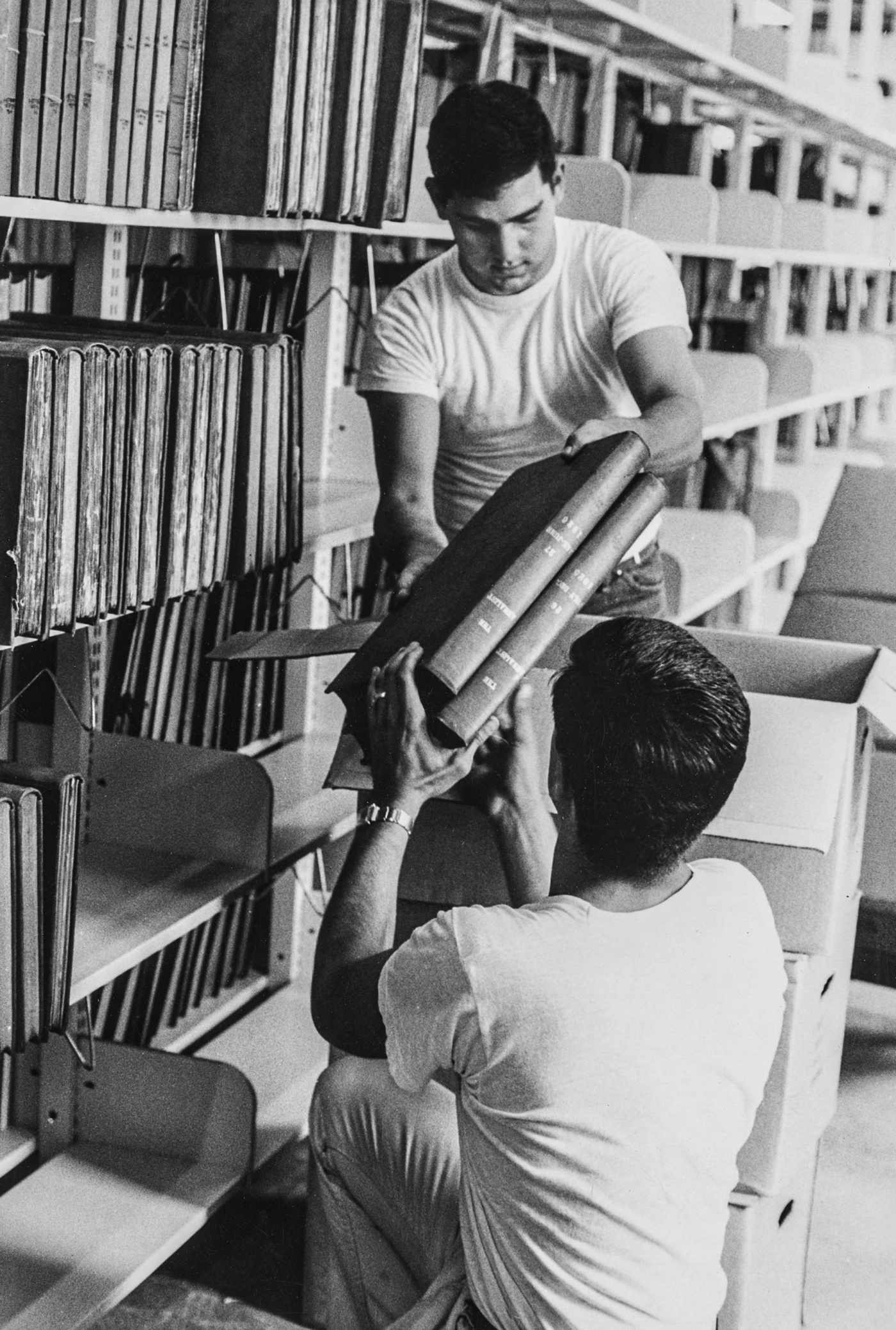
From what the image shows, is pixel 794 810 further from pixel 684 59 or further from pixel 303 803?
pixel 684 59

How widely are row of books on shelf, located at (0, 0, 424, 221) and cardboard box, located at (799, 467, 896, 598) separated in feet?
4.13

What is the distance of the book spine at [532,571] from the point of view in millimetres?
1556

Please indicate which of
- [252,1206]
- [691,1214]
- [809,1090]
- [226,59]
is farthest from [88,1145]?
[226,59]

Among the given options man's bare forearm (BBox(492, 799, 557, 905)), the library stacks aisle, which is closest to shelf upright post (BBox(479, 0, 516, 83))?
the library stacks aisle

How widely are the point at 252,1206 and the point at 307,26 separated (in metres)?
1.62

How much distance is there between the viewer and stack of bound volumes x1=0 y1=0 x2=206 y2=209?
1.56 meters

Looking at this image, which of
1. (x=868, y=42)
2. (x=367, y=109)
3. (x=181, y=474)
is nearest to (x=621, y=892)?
(x=181, y=474)

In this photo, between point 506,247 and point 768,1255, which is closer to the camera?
point 768,1255

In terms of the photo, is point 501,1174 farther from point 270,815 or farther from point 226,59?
point 226,59

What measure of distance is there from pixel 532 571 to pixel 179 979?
1224mm

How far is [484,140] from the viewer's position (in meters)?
2.01

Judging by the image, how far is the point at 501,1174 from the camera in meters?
1.28

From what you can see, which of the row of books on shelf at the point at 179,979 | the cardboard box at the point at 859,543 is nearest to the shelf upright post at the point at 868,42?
the cardboard box at the point at 859,543

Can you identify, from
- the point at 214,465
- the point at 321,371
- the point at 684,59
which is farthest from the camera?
the point at 684,59
